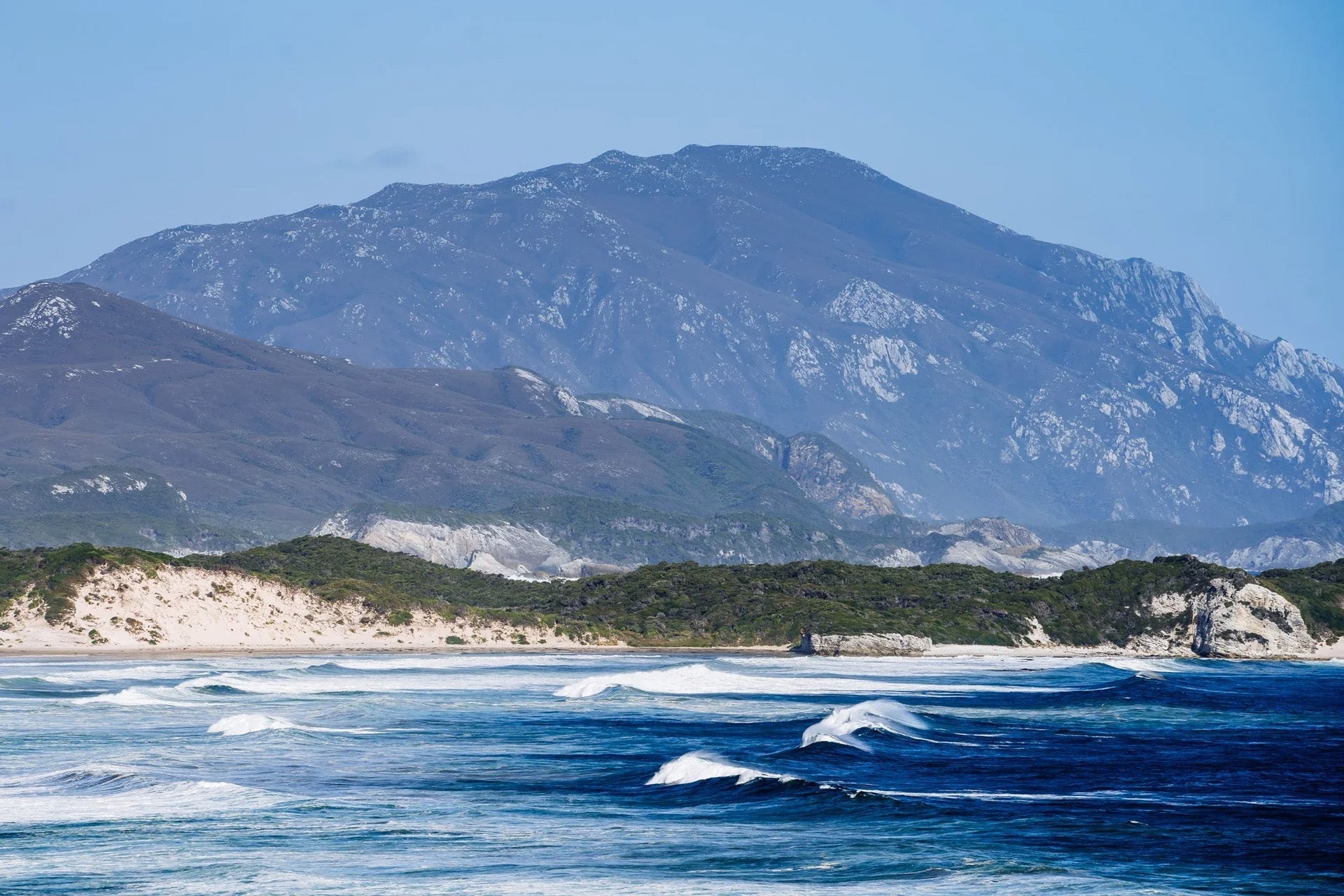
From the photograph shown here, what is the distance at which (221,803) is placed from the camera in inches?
1774

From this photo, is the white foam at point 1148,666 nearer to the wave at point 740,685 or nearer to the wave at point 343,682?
the wave at point 740,685

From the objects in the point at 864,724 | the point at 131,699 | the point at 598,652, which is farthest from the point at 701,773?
the point at 598,652

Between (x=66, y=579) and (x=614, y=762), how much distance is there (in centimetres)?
6345

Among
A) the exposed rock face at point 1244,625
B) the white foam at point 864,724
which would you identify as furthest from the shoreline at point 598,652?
the white foam at point 864,724

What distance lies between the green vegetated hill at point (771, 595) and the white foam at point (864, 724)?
2051 inches

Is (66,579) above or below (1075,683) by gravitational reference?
above

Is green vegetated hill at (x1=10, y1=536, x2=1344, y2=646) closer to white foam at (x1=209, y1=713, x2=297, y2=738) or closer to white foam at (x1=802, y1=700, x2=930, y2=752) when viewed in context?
white foam at (x1=209, y1=713, x2=297, y2=738)

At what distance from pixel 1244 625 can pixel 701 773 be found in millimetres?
83982

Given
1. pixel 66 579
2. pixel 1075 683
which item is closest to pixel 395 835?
pixel 1075 683

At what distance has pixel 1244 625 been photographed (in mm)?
124250

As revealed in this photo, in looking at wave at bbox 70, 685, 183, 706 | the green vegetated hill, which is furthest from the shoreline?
wave at bbox 70, 685, 183, 706

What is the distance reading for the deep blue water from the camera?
118 ft

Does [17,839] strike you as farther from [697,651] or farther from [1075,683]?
[697,651]

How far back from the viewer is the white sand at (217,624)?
4119 inches
